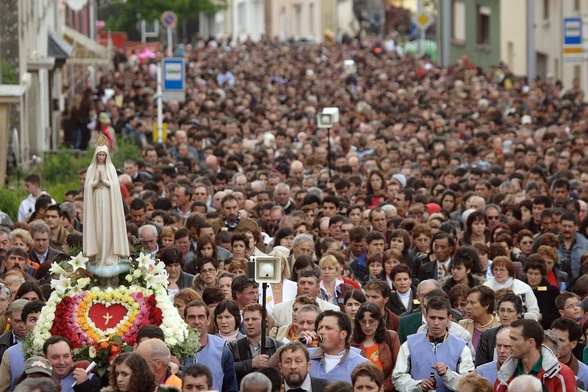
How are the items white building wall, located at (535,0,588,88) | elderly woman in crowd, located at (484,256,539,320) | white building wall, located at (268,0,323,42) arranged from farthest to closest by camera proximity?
white building wall, located at (268,0,323,42) → white building wall, located at (535,0,588,88) → elderly woman in crowd, located at (484,256,539,320)

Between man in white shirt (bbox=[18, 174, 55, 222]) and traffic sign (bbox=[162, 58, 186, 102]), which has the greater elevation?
traffic sign (bbox=[162, 58, 186, 102])

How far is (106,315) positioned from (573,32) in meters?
25.8

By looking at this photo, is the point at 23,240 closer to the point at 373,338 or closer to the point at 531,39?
the point at 373,338

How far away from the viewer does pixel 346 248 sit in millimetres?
19703

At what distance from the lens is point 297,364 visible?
41.1 ft

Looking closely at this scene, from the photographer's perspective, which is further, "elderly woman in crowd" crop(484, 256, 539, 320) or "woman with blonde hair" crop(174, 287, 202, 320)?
"elderly woman in crowd" crop(484, 256, 539, 320)

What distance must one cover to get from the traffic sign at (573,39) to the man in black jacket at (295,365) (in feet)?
85.2

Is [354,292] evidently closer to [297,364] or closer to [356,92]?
[297,364]

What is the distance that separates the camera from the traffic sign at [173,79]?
3416 centimetres

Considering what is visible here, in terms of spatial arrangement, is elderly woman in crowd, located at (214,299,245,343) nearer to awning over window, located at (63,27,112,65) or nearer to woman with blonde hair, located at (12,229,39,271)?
woman with blonde hair, located at (12,229,39,271)

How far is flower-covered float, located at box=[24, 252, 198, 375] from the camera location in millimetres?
13516

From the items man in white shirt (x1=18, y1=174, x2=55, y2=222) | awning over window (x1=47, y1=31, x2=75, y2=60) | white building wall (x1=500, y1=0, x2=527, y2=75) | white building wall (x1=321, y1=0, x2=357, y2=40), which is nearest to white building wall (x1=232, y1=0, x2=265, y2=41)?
white building wall (x1=321, y1=0, x2=357, y2=40)

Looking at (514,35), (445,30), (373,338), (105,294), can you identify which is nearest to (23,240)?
(105,294)

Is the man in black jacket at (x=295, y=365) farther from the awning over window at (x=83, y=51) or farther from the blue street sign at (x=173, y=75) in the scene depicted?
the awning over window at (x=83, y=51)
